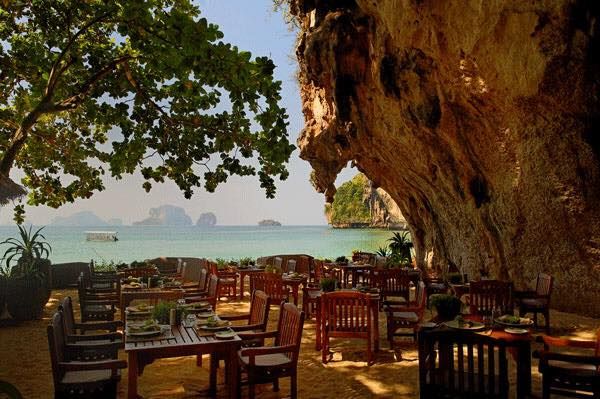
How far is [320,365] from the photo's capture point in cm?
617

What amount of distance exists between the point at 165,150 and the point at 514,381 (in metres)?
5.50

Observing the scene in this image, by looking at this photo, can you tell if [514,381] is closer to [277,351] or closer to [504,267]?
[277,351]

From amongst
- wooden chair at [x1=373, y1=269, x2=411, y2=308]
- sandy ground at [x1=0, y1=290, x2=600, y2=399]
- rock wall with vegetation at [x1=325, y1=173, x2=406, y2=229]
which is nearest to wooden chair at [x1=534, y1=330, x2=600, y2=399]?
sandy ground at [x1=0, y1=290, x2=600, y2=399]

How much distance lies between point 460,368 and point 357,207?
9934cm

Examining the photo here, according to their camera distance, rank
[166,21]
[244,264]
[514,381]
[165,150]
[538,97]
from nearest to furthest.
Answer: [166,21], [514,381], [165,150], [538,97], [244,264]

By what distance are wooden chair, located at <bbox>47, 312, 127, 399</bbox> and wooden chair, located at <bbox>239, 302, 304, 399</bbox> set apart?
44.6 inches

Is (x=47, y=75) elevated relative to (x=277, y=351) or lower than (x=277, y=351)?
elevated

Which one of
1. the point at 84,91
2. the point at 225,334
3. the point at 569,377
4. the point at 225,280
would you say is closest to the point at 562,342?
the point at 569,377

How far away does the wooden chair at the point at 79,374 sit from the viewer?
3.68 metres

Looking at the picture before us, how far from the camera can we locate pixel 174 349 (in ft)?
13.0

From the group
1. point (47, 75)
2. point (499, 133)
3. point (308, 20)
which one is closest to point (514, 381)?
point (499, 133)

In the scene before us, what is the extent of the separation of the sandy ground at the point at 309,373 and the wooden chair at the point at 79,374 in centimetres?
130

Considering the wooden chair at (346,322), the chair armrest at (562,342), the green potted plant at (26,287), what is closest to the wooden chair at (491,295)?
the wooden chair at (346,322)

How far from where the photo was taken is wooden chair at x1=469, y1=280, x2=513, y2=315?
6.85m
